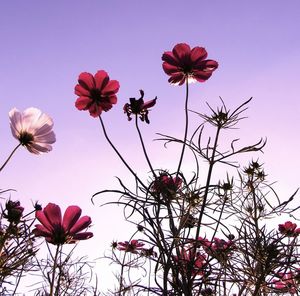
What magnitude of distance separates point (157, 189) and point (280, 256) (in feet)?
1.54

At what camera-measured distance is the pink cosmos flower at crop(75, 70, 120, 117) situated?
1.42m

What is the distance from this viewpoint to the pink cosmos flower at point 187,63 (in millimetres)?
1498

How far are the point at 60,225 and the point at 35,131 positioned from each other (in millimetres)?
353

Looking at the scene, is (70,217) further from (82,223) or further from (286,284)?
(286,284)

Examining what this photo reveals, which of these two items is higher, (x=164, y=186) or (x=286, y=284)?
(x=164, y=186)

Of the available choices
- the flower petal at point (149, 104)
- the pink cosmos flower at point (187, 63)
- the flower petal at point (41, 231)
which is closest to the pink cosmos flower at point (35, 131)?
the flower petal at point (41, 231)

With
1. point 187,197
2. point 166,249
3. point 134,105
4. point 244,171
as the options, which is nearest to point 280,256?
point 187,197

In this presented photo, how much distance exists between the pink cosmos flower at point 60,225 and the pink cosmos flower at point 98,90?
382 mm

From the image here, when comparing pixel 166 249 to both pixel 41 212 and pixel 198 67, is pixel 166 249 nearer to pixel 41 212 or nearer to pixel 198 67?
pixel 41 212

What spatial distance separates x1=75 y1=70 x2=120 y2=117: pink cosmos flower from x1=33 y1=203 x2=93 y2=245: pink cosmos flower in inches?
15.0

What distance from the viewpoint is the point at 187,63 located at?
4.97 ft

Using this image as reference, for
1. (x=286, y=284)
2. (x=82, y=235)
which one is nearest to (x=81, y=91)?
(x=82, y=235)

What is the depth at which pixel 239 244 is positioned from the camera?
4.23 feet

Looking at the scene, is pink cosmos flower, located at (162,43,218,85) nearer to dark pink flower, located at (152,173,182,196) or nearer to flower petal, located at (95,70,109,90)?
flower petal, located at (95,70,109,90)
